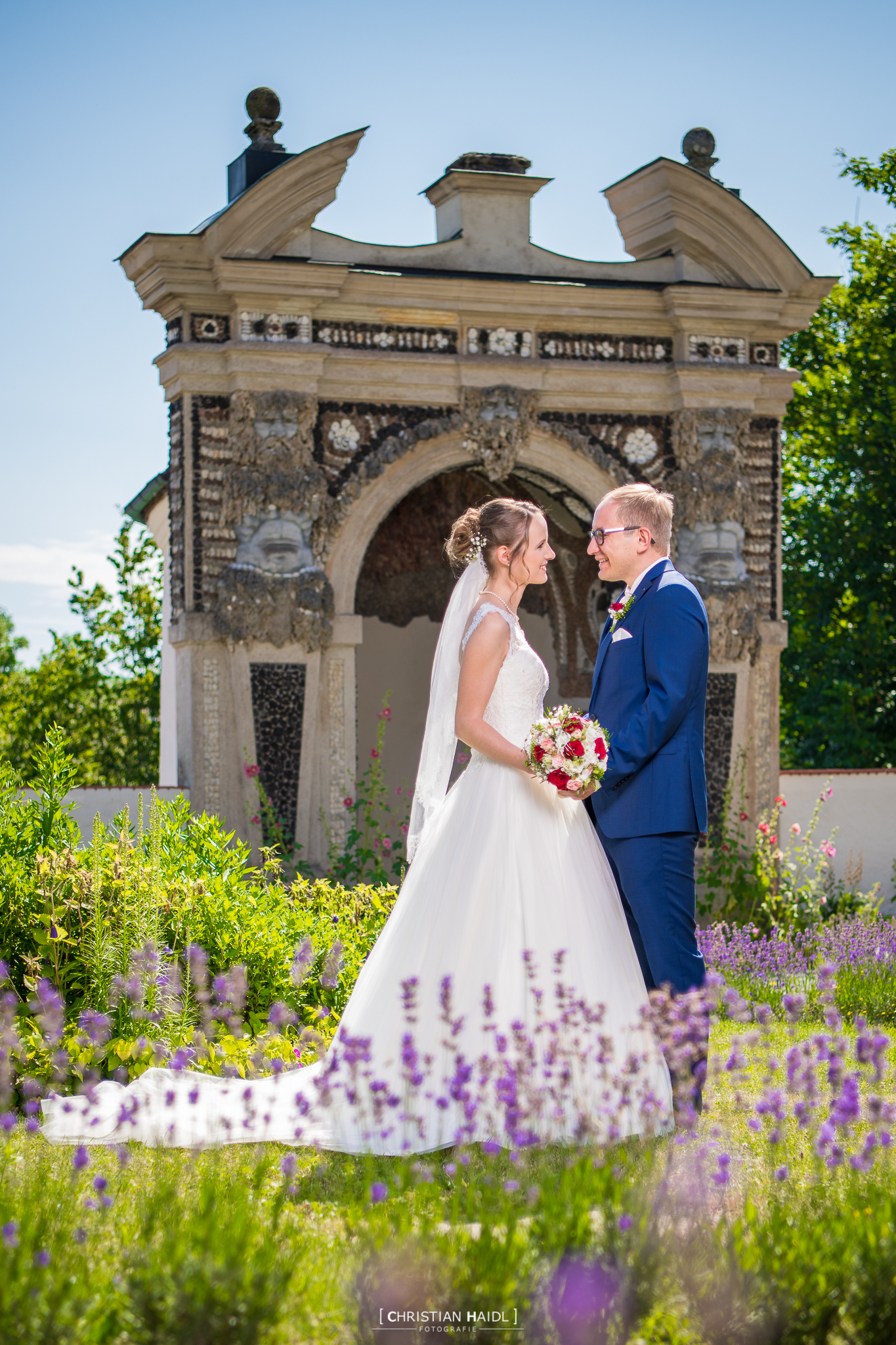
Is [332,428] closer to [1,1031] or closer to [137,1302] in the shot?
[1,1031]

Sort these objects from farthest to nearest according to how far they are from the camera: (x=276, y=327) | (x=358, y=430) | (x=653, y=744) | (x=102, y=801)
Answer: (x=358, y=430)
(x=102, y=801)
(x=276, y=327)
(x=653, y=744)

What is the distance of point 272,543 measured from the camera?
30.3 feet

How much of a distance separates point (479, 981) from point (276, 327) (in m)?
6.10

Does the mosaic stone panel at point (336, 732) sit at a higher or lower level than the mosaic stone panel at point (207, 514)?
lower

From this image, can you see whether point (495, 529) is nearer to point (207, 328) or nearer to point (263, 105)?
point (207, 328)

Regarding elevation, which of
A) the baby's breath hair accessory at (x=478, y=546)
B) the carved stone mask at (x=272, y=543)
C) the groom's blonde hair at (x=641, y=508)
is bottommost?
the baby's breath hair accessory at (x=478, y=546)

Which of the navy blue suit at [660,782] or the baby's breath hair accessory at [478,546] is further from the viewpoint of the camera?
the baby's breath hair accessory at [478,546]

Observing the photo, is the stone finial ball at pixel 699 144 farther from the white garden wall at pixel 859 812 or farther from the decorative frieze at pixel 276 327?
the white garden wall at pixel 859 812

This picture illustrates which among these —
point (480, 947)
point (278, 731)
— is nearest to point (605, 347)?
point (278, 731)

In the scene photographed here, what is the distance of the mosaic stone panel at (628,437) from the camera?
33.3 feet

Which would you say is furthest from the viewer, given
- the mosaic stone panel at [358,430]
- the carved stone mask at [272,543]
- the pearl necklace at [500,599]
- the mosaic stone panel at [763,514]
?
the mosaic stone panel at [763,514]

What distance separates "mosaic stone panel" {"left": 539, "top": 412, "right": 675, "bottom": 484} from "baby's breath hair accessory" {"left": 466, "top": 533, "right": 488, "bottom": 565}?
209 inches

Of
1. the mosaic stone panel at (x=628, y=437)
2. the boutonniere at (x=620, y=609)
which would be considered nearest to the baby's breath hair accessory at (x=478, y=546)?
the boutonniere at (x=620, y=609)

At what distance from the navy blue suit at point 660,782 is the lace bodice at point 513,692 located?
0.32 m
